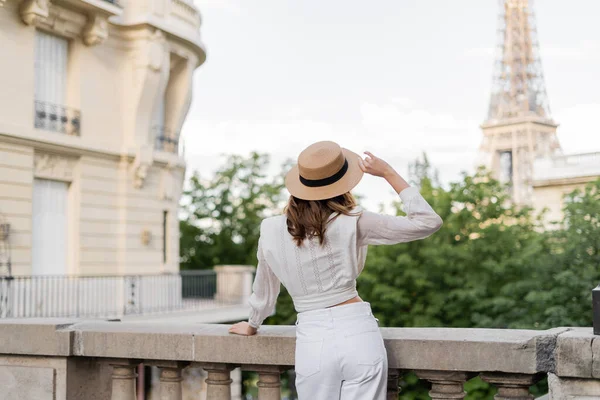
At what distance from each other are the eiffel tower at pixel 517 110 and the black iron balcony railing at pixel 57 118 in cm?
4560

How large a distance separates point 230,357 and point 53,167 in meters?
14.6

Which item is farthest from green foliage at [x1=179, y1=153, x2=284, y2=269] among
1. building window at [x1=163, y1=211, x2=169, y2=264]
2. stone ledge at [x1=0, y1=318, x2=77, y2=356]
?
stone ledge at [x1=0, y1=318, x2=77, y2=356]

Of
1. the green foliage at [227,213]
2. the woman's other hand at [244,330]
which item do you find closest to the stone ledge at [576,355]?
the woman's other hand at [244,330]

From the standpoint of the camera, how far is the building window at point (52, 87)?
678 inches

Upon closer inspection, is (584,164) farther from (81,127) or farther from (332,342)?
(332,342)

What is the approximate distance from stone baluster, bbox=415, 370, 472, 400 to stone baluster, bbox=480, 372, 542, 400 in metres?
0.13

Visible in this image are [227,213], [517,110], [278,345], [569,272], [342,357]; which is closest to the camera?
[342,357]

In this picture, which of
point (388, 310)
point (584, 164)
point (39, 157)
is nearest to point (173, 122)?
point (39, 157)

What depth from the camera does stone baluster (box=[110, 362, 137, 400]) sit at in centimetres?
416

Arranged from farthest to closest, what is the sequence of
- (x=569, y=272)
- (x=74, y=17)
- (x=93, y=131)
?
(x=93, y=131), (x=569, y=272), (x=74, y=17)

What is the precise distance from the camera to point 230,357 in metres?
3.82

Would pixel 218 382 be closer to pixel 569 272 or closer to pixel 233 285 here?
pixel 569 272

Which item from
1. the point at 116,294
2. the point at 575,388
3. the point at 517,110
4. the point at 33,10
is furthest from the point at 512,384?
the point at 517,110

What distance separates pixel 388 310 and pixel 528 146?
139 ft
